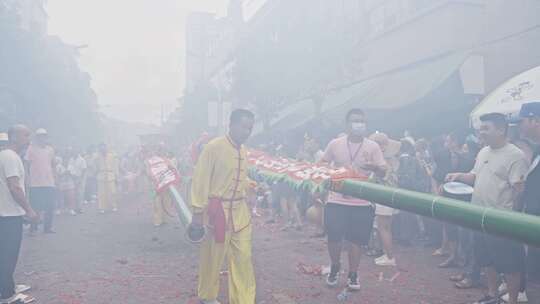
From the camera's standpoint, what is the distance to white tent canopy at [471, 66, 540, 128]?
828 cm

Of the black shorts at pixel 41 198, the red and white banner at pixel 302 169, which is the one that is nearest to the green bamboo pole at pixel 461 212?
the red and white banner at pixel 302 169

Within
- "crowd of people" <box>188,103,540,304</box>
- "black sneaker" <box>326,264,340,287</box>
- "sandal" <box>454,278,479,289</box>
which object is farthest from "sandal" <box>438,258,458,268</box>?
"black sneaker" <box>326,264,340,287</box>

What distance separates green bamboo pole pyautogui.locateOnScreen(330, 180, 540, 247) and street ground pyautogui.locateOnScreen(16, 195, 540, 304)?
1.79m

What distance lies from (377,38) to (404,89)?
5149 millimetres

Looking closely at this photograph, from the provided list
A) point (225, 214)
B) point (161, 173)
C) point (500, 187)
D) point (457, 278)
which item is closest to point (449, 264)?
point (457, 278)

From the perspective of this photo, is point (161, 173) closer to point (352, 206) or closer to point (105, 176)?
point (105, 176)

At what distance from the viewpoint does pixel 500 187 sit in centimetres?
500

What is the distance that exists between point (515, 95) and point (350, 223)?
15.3 ft

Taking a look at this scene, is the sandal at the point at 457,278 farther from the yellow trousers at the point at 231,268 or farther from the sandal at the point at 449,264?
the yellow trousers at the point at 231,268

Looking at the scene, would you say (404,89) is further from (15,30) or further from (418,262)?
(15,30)

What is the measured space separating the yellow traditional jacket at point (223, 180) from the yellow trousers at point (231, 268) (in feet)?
0.50

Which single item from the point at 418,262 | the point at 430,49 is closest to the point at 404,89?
the point at 430,49

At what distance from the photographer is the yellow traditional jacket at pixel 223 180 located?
498 cm

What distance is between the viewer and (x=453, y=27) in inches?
615
